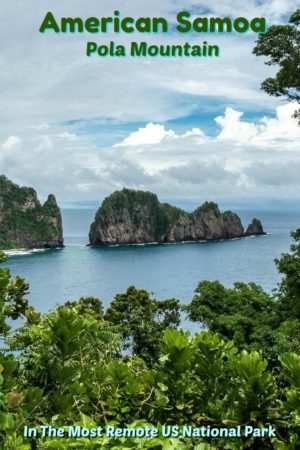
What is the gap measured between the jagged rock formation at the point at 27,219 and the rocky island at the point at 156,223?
36.0ft

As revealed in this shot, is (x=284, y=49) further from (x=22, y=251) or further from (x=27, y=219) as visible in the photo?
(x=27, y=219)

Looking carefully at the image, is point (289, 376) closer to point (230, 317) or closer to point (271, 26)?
point (271, 26)

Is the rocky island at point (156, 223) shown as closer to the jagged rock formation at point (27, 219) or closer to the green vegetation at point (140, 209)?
the green vegetation at point (140, 209)

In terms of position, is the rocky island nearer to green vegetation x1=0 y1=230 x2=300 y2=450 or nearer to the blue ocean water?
the blue ocean water

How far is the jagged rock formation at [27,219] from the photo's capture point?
128875mm

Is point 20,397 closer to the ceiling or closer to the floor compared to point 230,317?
closer to the ceiling

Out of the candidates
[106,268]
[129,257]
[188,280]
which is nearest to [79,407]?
[188,280]

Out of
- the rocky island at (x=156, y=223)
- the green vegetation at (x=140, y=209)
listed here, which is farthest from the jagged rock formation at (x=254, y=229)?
the green vegetation at (x=140, y=209)

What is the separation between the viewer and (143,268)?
3664 inches

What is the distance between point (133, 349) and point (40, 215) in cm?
11256

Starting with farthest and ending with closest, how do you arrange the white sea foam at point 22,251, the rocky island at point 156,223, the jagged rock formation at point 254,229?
the jagged rock formation at point 254,229
the rocky island at point 156,223
the white sea foam at point 22,251

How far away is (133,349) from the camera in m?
25.6

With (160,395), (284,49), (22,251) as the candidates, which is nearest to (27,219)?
(22,251)

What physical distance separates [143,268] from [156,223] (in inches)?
1931
